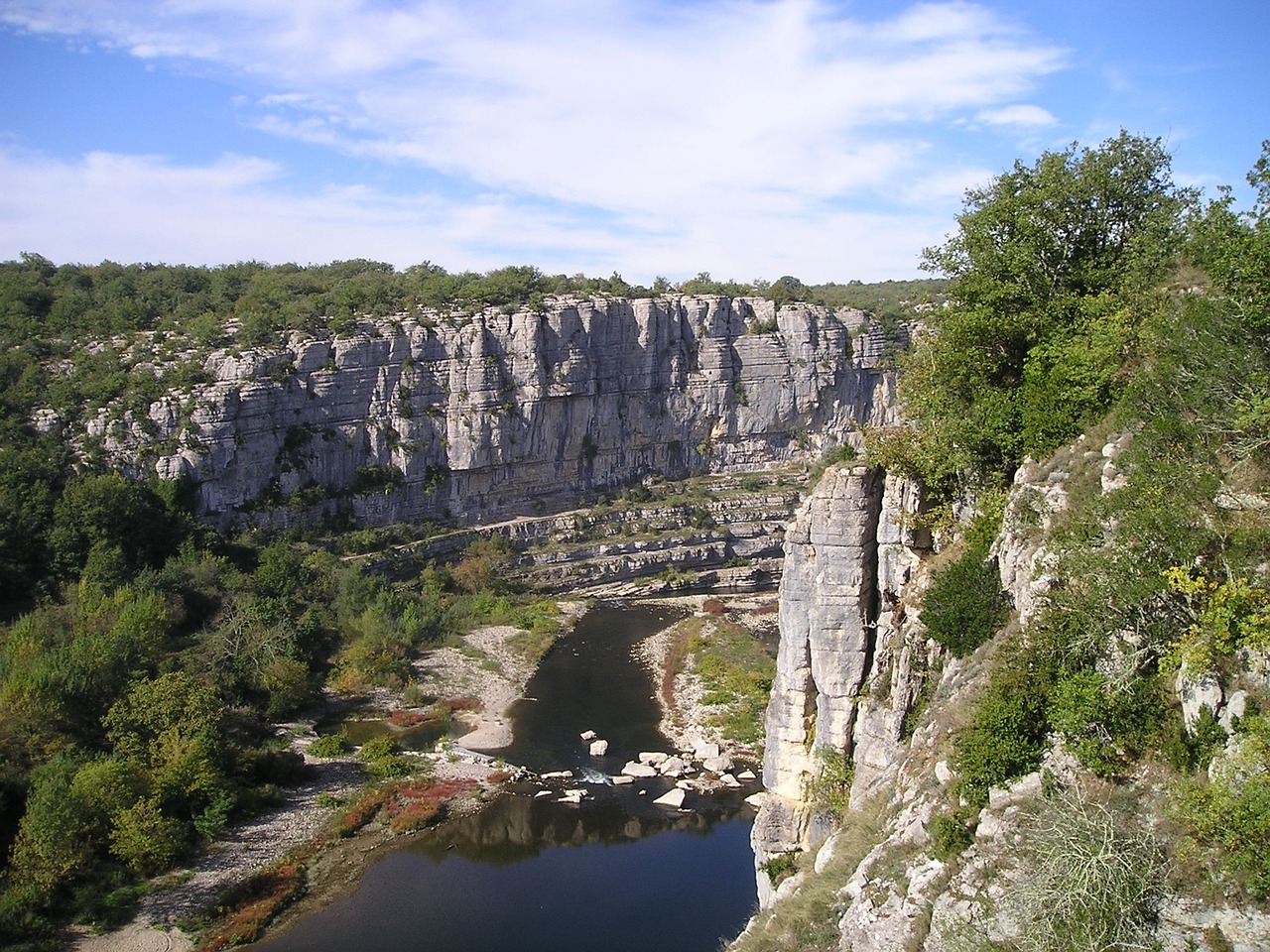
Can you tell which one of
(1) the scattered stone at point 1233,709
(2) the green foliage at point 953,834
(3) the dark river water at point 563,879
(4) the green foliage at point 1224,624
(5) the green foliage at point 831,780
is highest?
(4) the green foliage at point 1224,624

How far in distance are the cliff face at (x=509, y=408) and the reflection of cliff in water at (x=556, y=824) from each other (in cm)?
2456

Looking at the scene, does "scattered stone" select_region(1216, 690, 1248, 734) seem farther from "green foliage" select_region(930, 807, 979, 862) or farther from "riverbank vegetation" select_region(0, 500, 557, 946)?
"riverbank vegetation" select_region(0, 500, 557, 946)

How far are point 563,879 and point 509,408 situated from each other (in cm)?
3410

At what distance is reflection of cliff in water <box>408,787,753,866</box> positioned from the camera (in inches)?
857

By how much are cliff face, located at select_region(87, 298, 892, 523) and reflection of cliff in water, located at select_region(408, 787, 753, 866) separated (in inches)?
967

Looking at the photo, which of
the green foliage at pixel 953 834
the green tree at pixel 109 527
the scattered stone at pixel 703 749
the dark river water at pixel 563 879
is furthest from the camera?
the green tree at pixel 109 527

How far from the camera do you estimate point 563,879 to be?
20.4m

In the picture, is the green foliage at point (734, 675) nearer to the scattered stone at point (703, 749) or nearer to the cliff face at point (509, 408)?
the scattered stone at point (703, 749)

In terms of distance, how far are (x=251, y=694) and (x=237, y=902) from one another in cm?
1047

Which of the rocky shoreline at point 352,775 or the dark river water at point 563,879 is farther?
the rocky shoreline at point 352,775

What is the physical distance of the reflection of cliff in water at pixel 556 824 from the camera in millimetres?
21766

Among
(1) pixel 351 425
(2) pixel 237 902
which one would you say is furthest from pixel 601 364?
(2) pixel 237 902

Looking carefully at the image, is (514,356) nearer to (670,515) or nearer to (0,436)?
(670,515)

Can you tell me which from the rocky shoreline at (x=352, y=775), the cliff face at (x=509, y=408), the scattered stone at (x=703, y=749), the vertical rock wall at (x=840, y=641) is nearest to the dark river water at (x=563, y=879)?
the rocky shoreline at (x=352, y=775)
